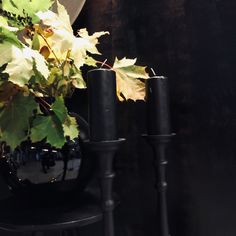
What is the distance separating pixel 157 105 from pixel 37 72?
12.2 inches

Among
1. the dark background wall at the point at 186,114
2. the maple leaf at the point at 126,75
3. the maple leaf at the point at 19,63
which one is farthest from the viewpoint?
the dark background wall at the point at 186,114

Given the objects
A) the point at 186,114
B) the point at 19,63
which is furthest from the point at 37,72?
the point at 186,114

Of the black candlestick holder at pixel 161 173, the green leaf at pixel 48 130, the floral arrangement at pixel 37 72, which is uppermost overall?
the floral arrangement at pixel 37 72

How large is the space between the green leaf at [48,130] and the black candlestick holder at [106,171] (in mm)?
56

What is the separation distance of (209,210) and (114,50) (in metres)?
0.58

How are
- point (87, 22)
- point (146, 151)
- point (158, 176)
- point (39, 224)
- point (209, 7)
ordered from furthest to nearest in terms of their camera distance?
point (87, 22) → point (146, 151) → point (209, 7) → point (158, 176) → point (39, 224)

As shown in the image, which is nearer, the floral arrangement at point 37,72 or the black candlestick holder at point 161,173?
the floral arrangement at point 37,72

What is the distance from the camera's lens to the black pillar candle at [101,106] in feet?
1.80

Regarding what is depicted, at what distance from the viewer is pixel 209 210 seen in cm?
82

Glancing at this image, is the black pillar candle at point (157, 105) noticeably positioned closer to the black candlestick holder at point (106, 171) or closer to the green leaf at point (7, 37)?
the black candlestick holder at point (106, 171)

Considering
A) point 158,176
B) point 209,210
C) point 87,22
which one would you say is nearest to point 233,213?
point 209,210

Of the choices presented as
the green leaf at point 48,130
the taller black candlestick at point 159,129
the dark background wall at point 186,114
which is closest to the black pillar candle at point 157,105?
the taller black candlestick at point 159,129

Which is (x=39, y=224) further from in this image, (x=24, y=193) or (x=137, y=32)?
(x=137, y=32)

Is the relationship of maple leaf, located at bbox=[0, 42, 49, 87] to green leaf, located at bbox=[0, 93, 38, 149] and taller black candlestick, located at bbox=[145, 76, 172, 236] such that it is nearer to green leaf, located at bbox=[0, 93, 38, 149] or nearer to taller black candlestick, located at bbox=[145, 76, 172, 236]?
green leaf, located at bbox=[0, 93, 38, 149]
